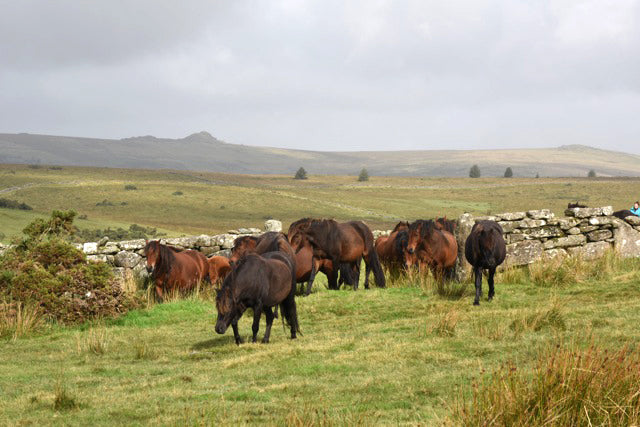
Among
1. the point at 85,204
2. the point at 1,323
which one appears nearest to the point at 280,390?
the point at 1,323

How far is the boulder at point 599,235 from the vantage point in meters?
20.3

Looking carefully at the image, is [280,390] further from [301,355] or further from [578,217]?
[578,217]

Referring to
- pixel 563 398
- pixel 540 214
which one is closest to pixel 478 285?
pixel 540 214

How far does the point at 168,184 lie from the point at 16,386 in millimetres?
87887

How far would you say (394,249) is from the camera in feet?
65.8

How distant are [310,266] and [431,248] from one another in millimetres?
3026

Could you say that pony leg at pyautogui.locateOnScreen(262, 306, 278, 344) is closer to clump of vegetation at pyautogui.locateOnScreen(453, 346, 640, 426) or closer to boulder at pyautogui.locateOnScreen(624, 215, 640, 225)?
clump of vegetation at pyautogui.locateOnScreen(453, 346, 640, 426)

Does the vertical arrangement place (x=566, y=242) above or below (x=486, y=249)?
below

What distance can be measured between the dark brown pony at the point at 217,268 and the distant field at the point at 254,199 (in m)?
36.3

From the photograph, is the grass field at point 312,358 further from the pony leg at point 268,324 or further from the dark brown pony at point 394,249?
the dark brown pony at point 394,249

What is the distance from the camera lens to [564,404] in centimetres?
598

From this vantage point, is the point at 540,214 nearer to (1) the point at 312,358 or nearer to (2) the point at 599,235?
(2) the point at 599,235

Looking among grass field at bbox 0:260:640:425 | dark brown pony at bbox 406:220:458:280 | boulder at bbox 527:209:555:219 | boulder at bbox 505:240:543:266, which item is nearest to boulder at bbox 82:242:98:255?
grass field at bbox 0:260:640:425

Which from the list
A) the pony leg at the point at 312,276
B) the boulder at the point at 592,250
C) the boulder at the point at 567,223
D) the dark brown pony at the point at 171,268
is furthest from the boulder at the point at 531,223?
the dark brown pony at the point at 171,268
